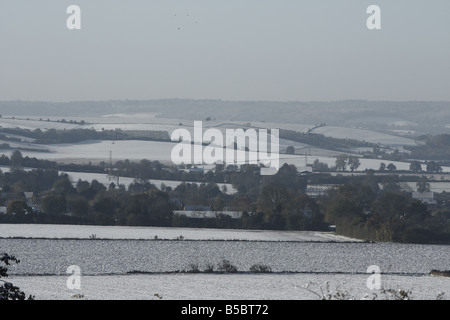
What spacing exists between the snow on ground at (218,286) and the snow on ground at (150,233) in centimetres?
1220

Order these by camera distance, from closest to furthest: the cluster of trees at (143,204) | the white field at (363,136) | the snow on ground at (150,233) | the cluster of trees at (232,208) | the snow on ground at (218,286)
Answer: the snow on ground at (218,286), the snow on ground at (150,233), the cluster of trees at (232,208), the cluster of trees at (143,204), the white field at (363,136)

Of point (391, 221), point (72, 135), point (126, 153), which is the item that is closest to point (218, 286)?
point (391, 221)

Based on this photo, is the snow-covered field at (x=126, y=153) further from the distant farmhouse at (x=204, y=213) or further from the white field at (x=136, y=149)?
the distant farmhouse at (x=204, y=213)

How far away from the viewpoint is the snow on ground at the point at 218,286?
748 inches

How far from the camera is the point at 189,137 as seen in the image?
111188 millimetres

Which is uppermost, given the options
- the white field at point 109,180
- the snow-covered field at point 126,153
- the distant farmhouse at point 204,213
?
the snow-covered field at point 126,153

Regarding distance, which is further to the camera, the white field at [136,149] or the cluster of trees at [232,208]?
the white field at [136,149]

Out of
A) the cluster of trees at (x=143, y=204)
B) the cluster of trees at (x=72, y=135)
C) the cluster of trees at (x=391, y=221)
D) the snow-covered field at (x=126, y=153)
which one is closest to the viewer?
the cluster of trees at (x=391, y=221)

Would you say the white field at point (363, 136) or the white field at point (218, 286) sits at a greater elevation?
the white field at point (363, 136)

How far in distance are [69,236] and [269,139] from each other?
74631 millimetres

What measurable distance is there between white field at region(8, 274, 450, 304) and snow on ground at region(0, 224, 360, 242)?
40.4 feet

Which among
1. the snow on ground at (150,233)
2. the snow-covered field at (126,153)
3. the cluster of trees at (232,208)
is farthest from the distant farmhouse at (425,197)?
the snow on ground at (150,233)

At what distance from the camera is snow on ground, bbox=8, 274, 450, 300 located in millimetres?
19000
